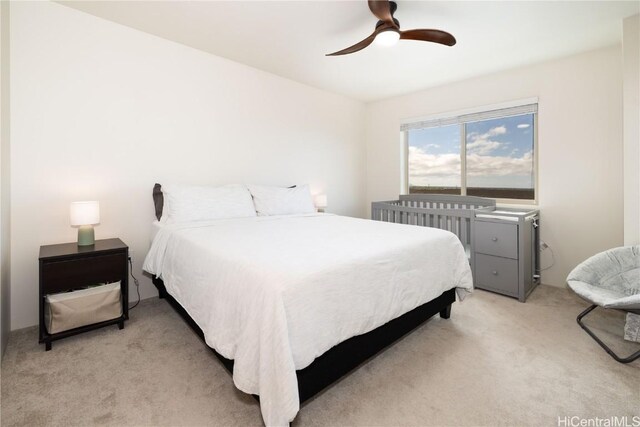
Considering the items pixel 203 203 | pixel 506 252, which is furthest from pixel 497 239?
pixel 203 203

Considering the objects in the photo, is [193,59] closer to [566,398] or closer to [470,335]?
[470,335]

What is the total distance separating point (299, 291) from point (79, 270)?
5.87 ft

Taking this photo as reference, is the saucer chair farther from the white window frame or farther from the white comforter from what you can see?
the white window frame

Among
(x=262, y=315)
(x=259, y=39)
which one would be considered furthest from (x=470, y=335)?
(x=259, y=39)

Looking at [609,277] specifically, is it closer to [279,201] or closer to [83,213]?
[279,201]

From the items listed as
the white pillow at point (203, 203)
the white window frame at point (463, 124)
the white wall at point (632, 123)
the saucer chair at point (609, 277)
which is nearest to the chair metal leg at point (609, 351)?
the saucer chair at point (609, 277)

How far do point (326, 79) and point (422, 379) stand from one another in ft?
11.1

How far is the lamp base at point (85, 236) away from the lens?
2246 mm

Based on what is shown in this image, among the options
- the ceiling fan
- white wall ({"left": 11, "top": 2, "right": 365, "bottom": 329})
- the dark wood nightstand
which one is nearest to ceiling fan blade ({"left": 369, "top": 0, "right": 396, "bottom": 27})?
the ceiling fan

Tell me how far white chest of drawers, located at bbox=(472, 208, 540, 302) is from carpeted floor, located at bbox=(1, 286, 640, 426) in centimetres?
60

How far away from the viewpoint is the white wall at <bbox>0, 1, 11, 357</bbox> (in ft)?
6.33

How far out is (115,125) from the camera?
2572mm

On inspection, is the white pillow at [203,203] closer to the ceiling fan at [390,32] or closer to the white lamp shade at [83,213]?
the white lamp shade at [83,213]

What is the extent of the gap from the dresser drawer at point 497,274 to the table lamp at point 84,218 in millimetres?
3409
